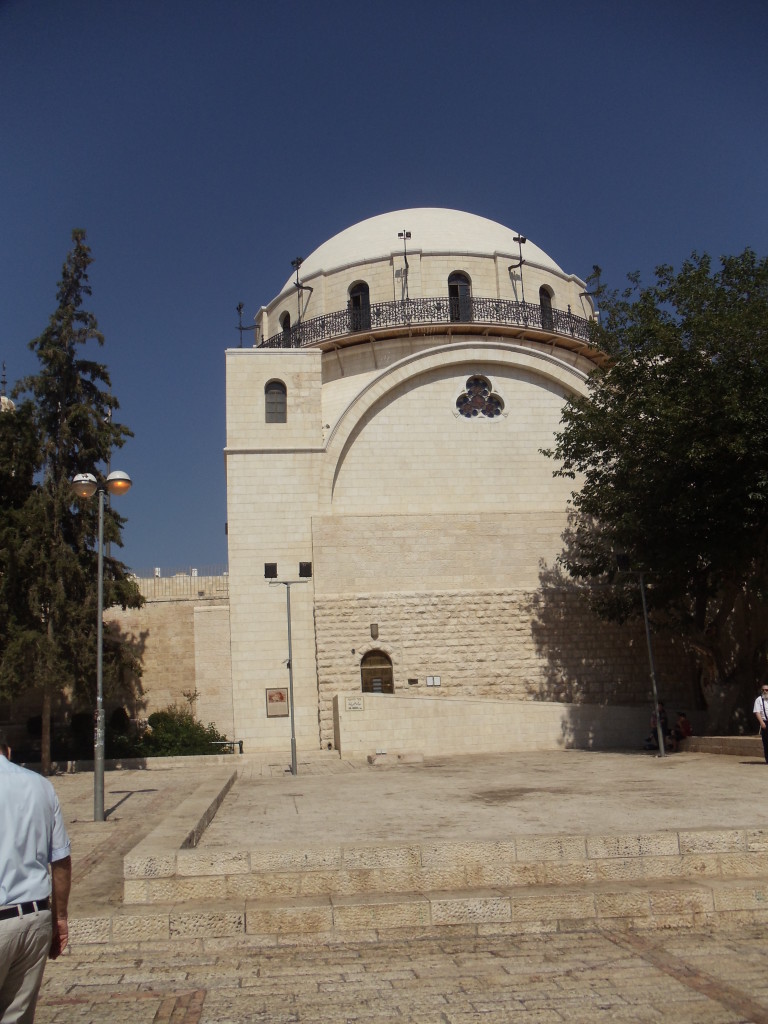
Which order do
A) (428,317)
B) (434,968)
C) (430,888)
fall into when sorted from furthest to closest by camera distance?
(428,317) → (430,888) → (434,968)

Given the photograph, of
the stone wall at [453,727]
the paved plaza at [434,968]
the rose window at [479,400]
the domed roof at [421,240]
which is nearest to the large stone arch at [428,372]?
the rose window at [479,400]

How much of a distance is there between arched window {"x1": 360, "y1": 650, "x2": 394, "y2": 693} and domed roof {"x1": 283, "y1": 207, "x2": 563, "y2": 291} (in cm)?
980

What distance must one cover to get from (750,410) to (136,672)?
41.0 ft

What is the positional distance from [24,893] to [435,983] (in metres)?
1.99

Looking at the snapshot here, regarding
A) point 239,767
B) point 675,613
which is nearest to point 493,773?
point 239,767

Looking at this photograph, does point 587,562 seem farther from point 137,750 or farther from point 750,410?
point 137,750

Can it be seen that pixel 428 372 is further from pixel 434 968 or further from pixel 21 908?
pixel 21 908

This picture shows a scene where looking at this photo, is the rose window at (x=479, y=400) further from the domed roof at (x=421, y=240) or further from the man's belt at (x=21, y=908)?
the man's belt at (x=21, y=908)

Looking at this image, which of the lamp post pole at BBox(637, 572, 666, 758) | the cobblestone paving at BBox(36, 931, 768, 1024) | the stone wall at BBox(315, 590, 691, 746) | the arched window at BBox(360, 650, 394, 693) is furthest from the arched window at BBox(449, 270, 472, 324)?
the cobblestone paving at BBox(36, 931, 768, 1024)

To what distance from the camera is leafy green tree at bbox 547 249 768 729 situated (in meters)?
11.9

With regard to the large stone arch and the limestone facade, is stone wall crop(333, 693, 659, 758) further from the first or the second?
the large stone arch

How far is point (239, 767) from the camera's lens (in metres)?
14.2

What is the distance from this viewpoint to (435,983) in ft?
12.1

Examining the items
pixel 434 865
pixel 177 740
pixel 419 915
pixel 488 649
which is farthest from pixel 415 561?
pixel 419 915
